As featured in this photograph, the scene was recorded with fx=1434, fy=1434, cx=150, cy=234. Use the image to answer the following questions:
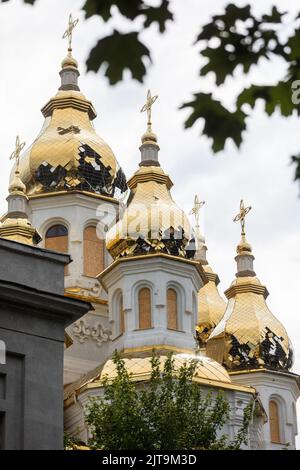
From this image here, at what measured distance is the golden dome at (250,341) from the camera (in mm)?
37969

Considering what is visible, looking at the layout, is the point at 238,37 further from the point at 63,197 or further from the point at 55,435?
the point at 63,197

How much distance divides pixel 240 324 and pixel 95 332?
13.0ft

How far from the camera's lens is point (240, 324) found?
38438 mm

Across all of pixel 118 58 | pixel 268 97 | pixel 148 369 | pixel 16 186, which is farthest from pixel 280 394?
pixel 118 58

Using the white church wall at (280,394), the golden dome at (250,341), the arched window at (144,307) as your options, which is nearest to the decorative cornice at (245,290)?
the golden dome at (250,341)

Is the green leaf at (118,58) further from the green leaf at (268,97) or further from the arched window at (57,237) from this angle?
the arched window at (57,237)

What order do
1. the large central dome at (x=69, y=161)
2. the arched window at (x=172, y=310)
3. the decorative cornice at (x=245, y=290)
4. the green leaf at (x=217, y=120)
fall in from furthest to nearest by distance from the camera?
1. the decorative cornice at (x=245, y=290)
2. the large central dome at (x=69, y=161)
3. the arched window at (x=172, y=310)
4. the green leaf at (x=217, y=120)

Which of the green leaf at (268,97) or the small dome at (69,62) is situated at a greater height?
the small dome at (69,62)

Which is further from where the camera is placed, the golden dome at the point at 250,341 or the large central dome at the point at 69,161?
the large central dome at the point at 69,161

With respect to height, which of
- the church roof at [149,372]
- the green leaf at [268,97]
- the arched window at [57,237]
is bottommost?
the green leaf at [268,97]

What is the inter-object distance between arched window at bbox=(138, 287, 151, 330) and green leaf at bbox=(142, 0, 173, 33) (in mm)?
26616

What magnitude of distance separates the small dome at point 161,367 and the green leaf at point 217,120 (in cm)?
2375
